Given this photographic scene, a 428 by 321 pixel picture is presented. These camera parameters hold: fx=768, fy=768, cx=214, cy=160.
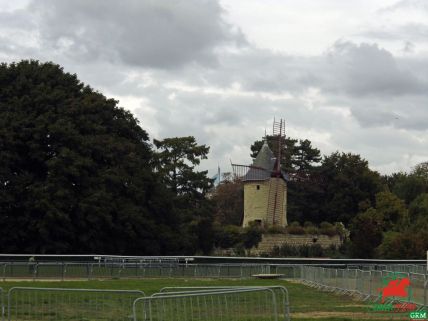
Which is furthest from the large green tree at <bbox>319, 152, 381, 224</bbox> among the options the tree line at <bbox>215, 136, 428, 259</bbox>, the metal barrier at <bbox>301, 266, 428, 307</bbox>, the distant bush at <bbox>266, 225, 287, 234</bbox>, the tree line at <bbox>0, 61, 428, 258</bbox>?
the metal barrier at <bbox>301, 266, 428, 307</bbox>

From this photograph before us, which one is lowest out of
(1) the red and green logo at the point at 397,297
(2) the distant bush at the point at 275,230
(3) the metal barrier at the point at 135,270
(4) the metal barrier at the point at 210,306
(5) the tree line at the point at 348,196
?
(3) the metal barrier at the point at 135,270

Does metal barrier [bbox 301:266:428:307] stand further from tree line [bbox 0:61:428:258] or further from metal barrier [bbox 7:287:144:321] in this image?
tree line [bbox 0:61:428:258]

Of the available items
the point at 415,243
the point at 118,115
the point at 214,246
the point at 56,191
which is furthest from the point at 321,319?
the point at 214,246

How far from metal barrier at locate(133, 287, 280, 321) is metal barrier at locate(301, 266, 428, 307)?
861 centimetres

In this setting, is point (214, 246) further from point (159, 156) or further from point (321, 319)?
point (321, 319)

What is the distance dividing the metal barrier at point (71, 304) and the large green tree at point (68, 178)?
40.2 meters

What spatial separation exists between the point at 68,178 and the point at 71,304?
43792 millimetres

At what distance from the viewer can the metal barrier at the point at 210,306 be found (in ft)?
37.1

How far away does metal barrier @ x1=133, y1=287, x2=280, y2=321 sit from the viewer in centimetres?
1132

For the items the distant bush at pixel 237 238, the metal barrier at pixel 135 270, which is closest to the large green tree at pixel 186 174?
the distant bush at pixel 237 238

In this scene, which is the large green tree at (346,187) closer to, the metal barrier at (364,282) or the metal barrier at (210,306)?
the metal barrier at (364,282)

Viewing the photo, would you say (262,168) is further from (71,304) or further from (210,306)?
(210,306)

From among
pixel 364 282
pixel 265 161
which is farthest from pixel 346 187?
pixel 364 282

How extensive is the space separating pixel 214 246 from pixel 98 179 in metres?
22.5
